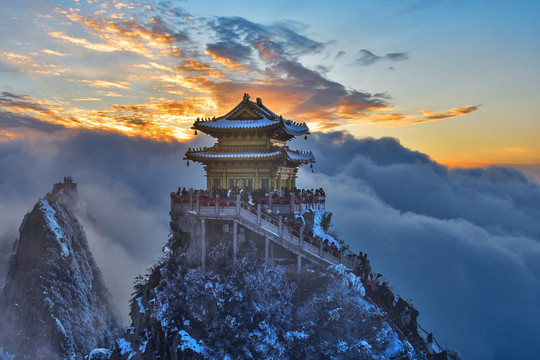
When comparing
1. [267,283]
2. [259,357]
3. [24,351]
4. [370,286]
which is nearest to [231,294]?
[267,283]

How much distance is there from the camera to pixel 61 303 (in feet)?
222

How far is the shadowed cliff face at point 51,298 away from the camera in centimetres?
6284

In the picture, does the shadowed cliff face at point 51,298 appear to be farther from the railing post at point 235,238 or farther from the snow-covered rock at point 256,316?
the railing post at point 235,238

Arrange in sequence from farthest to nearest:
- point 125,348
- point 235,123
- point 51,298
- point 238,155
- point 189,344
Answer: point 51,298
point 235,123
point 238,155
point 125,348
point 189,344

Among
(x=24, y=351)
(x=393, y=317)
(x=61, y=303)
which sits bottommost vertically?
(x=24, y=351)

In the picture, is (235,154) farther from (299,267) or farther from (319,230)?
(299,267)

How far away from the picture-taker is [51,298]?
218 ft

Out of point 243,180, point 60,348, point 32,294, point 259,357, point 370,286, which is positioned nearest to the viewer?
point 259,357

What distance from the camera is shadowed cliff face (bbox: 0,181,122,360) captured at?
62844 mm

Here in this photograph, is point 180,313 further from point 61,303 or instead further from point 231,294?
point 61,303

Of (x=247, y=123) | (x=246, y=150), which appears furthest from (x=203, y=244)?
(x=247, y=123)

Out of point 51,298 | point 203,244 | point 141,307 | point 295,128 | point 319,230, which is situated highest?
point 295,128

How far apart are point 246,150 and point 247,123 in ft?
7.92

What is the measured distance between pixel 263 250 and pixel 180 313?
6946 millimetres
